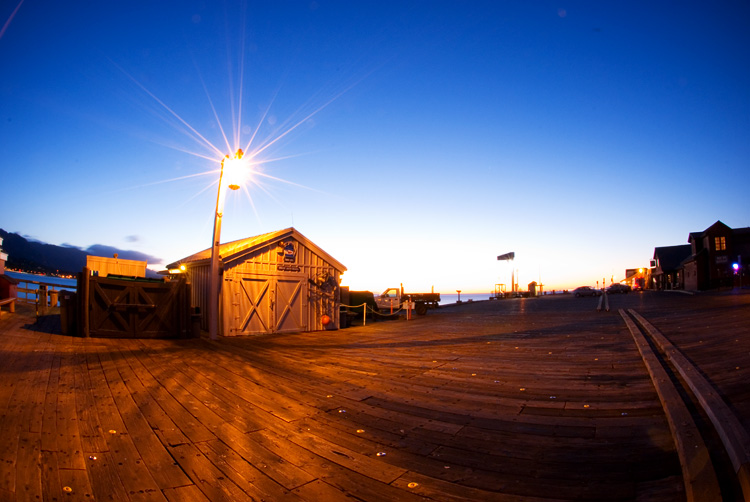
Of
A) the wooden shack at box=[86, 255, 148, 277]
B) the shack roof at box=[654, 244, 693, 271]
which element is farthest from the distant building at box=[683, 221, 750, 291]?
the wooden shack at box=[86, 255, 148, 277]

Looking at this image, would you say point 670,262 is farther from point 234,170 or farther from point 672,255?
point 234,170

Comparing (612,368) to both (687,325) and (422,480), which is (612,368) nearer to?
(422,480)

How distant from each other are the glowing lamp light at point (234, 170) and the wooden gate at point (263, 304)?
395cm

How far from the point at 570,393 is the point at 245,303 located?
38.9 feet

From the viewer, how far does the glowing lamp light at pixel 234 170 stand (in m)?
11.2

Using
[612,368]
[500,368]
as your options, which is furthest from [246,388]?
[612,368]

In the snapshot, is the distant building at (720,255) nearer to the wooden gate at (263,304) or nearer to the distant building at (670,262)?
the distant building at (670,262)

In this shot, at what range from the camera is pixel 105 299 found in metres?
10.3

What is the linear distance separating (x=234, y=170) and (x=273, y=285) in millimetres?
5324

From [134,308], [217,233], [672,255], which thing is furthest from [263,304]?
[672,255]

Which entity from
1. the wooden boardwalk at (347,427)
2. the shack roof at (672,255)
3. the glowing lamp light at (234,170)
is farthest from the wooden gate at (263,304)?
the shack roof at (672,255)

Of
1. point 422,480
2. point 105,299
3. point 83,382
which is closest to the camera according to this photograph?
point 422,480

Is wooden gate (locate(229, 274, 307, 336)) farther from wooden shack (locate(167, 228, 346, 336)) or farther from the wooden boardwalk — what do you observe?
the wooden boardwalk

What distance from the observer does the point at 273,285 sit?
572 inches
